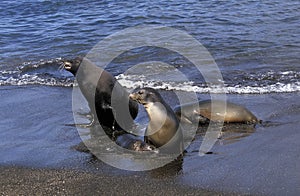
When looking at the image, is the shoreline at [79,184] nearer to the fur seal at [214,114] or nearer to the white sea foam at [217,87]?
the fur seal at [214,114]

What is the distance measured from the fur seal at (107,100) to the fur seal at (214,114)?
698mm

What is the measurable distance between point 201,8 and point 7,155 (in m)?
11.1

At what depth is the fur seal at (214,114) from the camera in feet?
22.4

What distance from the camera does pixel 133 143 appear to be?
5859 mm

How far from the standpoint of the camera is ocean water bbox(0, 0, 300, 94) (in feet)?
Answer: 31.0

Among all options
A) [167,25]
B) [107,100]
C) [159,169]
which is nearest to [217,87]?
[107,100]

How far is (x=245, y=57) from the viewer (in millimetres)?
10445

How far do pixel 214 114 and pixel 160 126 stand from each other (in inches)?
56.3

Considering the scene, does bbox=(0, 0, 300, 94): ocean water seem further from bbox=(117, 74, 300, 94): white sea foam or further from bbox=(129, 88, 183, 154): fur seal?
bbox=(129, 88, 183, 154): fur seal

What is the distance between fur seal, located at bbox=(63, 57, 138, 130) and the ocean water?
2.03m

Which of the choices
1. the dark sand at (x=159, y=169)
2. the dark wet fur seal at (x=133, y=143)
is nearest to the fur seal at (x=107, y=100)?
Result: the dark sand at (x=159, y=169)

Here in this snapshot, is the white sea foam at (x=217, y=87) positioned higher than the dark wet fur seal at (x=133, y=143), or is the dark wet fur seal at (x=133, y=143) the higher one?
the dark wet fur seal at (x=133, y=143)

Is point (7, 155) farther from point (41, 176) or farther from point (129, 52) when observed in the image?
point (129, 52)

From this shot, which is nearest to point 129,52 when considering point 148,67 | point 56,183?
point 148,67
